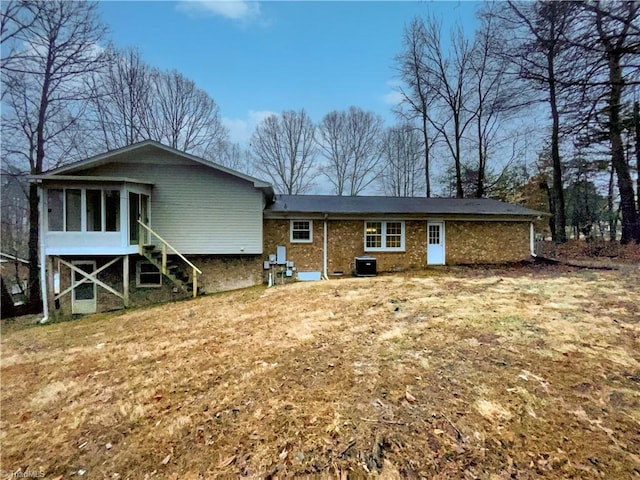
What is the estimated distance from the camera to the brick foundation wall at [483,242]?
488 inches

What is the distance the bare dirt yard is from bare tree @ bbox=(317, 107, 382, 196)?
1992 cm

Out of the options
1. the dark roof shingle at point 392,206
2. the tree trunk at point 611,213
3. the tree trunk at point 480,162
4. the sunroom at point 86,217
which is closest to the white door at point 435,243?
the dark roof shingle at point 392,206

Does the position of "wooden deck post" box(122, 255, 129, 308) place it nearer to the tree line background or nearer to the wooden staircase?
the wooden staircase

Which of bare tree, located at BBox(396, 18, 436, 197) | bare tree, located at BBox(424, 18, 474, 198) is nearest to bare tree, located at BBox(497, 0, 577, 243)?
bare tree, located at BBox(424, 18, 474, 198)

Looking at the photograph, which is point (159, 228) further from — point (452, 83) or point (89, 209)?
point (452, 83)

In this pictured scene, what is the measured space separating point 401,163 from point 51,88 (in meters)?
22.3

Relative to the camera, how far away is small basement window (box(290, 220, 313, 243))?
1158 centimetres

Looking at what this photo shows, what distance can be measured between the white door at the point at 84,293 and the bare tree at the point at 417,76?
20.6 meters

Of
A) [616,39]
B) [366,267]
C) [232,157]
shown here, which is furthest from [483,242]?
[232,157]

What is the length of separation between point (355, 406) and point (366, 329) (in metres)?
2.34

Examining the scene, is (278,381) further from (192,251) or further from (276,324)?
(192,251)

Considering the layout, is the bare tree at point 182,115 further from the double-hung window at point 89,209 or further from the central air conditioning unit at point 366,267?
the central air conditioning unit at point 366,267

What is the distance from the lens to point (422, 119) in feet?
72.0

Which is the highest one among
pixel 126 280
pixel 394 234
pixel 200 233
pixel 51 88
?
pixel 51 88
